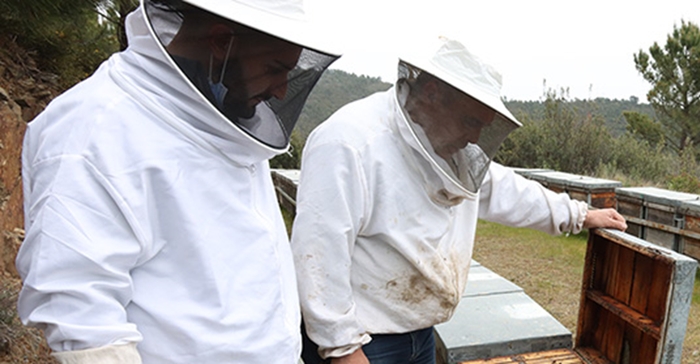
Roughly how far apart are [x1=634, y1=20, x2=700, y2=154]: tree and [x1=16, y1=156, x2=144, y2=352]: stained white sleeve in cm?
2551

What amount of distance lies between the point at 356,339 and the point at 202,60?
3.56 ft

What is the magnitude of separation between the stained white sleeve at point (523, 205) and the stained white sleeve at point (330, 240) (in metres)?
0.87

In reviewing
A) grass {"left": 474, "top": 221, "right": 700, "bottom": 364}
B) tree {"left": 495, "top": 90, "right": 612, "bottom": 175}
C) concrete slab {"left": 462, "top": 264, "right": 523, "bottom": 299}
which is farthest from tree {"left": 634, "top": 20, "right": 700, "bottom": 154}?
concrete slab {"left": 462, "top": 264, "right": 523, "bottom": 299}

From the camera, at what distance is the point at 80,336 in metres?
0.90

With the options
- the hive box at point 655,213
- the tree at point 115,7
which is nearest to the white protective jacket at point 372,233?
the tree at point 115,7

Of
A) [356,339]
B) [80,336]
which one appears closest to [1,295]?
[356,339]

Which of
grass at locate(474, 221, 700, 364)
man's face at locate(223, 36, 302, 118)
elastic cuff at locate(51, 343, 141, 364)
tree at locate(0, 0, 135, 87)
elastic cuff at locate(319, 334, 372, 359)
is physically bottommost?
grass at locate(474, 221, 700, 364)

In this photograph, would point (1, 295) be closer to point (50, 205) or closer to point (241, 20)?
point (50, 205)

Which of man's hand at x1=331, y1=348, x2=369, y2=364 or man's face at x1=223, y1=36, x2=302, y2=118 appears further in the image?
man's hand at x1=331, y1=348, x2=369, y2=364

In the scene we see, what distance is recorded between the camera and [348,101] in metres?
33.1

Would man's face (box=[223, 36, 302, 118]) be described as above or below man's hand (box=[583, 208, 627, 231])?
above

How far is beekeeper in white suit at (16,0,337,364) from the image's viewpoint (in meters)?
0.91

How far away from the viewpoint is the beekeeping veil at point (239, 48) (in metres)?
1.04

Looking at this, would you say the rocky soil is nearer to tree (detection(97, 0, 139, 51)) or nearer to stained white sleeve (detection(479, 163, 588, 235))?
tree (detection(97, 0, 139, 51))
